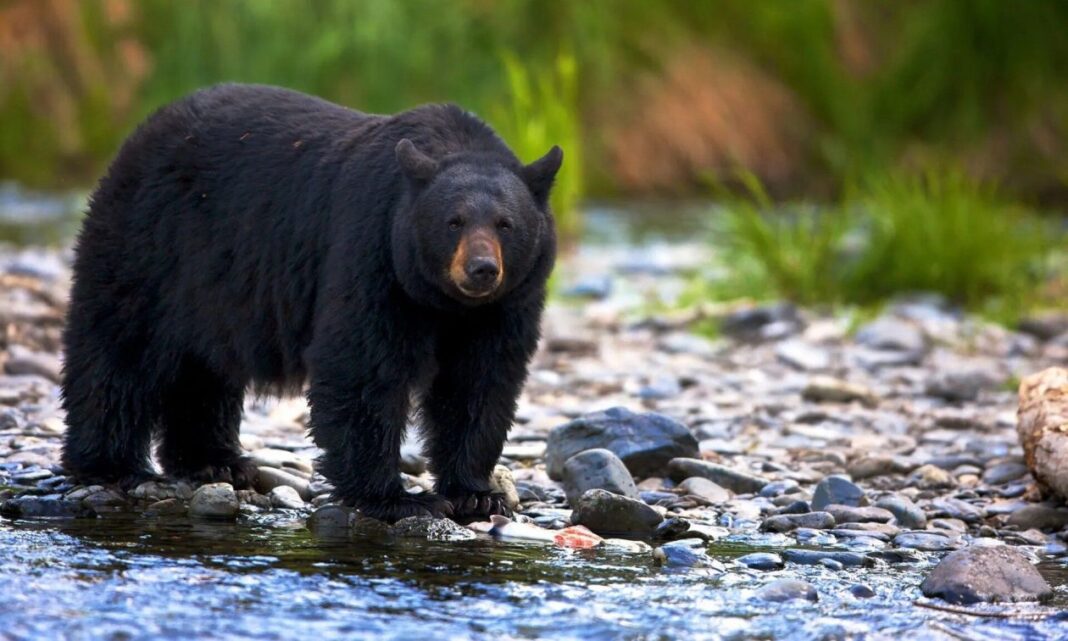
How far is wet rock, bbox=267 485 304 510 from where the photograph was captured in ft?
16.9

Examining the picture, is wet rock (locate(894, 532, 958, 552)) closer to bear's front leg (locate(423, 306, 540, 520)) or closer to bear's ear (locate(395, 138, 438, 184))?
bear's front leg (locate(423, 306, 540, 520))

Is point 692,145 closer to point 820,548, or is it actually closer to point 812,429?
point 812,429

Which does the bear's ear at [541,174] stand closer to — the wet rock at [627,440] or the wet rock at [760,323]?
the wet rock at [627,440]

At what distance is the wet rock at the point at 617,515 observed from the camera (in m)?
4.82

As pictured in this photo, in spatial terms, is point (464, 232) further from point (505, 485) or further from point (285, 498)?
point (285, 498)

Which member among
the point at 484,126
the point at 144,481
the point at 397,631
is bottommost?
the point at 397,631

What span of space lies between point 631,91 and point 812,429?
9.91m

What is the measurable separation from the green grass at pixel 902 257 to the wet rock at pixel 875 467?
3984mm

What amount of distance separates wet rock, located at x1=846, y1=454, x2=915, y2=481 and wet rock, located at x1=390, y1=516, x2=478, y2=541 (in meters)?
1.78

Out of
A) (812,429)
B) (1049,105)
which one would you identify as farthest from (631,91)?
(812,429)

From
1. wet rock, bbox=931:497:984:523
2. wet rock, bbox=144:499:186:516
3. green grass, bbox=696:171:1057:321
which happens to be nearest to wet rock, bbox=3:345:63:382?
wet rock, bbox=144:499:186:516

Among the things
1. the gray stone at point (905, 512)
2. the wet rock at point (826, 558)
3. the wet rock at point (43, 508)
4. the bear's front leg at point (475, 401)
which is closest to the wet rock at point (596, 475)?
the bear's front leg at point (475, 401)

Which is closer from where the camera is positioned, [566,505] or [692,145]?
[566,505]

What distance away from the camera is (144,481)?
5.29 m
